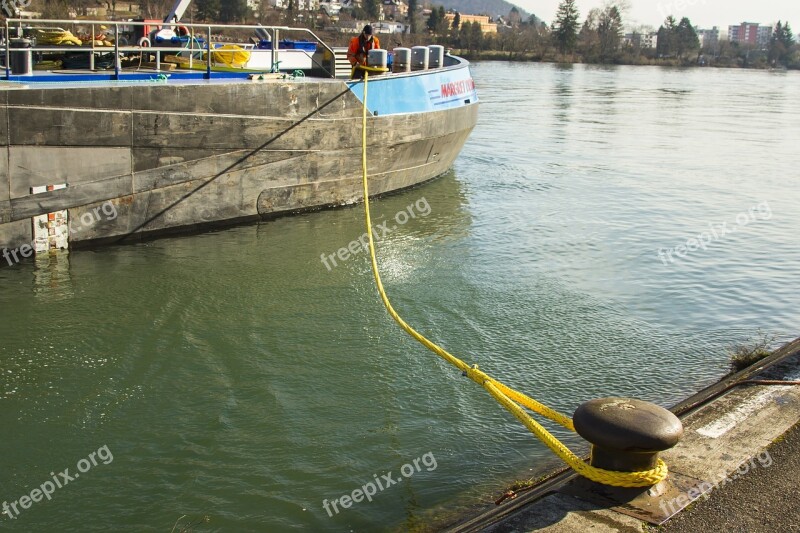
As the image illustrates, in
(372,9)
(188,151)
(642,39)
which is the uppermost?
(372,9)

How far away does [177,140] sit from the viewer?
11031 mm

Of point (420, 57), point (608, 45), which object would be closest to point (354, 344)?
point (420, 57)

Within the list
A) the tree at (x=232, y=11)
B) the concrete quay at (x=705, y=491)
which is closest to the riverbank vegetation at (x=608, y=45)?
the tree at (x=232, y=11)

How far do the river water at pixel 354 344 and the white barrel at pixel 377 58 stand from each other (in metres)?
2.25

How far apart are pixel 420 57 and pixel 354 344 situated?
8280 millimetres

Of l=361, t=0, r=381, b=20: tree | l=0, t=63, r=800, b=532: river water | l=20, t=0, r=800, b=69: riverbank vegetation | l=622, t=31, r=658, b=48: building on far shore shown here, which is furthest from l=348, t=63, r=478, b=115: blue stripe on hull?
l=622, t=31, r=658, b=48: building on far shore

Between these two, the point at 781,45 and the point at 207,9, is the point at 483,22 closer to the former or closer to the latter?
the point at 781,45

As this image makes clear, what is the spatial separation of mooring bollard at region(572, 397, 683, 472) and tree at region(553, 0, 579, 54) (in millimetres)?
100194

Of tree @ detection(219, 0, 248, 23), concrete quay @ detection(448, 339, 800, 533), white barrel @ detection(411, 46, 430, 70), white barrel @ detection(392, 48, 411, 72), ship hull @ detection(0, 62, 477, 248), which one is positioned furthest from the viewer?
tree @ detection(219, 0, 248, 23)

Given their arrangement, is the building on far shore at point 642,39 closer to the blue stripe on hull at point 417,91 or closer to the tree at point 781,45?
the tree at point 781,45

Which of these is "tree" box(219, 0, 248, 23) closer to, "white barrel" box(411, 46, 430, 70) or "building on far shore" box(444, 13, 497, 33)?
"white barrel" box(411, 46, 430, 70)

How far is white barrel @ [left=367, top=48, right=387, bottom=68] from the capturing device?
12.4 meters

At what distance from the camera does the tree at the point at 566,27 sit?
4102 inches

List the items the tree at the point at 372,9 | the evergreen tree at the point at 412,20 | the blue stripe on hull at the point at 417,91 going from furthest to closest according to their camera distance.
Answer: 1. the tree at the point at 372,9
2. the evergreen tree at the point at 412,20
3. the blue stripe on hull at the point at 417,91
